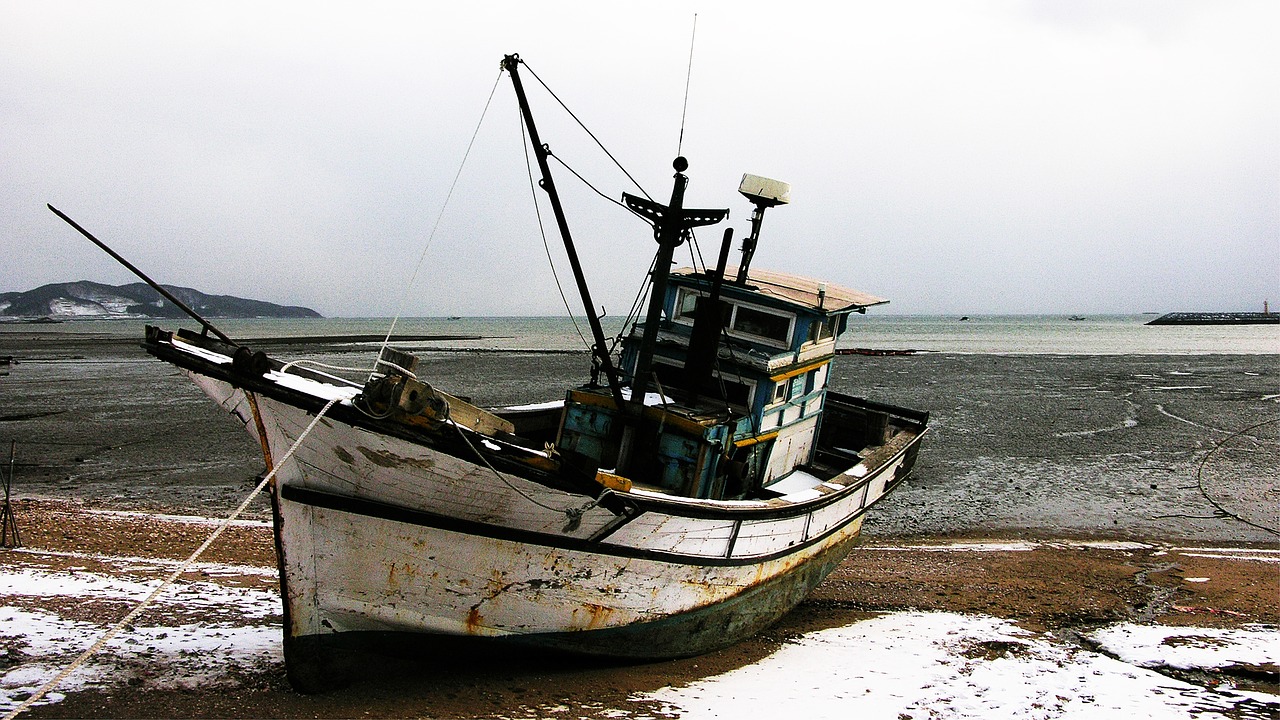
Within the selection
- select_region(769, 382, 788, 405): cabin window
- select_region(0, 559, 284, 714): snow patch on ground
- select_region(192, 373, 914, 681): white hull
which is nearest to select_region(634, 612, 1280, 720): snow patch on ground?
select_region(192, 373, 914, 681): white hull

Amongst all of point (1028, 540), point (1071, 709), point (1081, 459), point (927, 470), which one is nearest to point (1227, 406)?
point (1081, 459)

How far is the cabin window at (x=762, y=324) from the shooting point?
31.3 feet

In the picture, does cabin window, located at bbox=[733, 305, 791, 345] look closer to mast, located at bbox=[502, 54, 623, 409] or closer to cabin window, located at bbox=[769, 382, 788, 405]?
cabin window, located at bbox=[769, 382, 788, 405]

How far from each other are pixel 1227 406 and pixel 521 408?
1175 inches

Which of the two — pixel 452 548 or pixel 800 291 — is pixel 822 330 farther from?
pixel 452 548

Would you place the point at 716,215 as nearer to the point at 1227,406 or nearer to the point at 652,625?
the point at 652,625

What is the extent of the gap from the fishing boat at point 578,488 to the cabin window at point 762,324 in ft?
0.06

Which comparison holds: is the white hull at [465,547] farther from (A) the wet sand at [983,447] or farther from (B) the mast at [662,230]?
(A) the wet sand at [983,447]

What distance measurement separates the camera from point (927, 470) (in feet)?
60.8

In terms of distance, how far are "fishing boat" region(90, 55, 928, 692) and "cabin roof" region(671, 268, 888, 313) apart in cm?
7

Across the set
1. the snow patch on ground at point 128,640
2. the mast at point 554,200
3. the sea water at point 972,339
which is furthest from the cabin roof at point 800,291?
the sea water at point 972,339

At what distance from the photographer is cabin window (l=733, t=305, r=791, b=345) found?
954 cm

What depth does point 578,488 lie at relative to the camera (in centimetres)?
636

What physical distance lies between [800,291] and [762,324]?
0.99 metres
